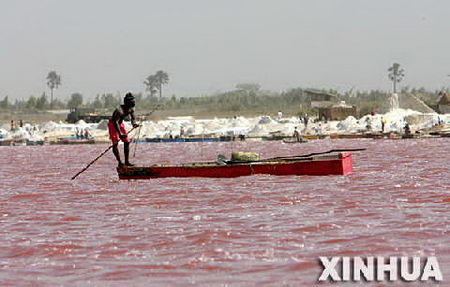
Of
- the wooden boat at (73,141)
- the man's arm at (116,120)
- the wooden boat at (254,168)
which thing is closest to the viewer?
the man's arm at (116,120)

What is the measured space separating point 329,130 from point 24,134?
114ft

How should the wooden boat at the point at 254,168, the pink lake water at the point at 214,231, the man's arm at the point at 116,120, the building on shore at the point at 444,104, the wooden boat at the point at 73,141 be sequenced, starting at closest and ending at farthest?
the pink lake water at the point at 214,231
the man's arm at the point at 116,120
the wooden boat at the point at 254,168
the wooden boat at the point at 73,141
the building on shore at the point at 444,104

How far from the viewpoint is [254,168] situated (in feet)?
78.0

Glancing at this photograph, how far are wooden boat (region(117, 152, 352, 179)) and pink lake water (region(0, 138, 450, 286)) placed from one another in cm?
127

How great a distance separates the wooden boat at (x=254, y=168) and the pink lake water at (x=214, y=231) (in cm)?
127

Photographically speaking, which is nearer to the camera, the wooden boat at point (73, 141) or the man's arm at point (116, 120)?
the man's arm at point (116, 120)

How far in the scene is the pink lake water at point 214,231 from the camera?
412 inches

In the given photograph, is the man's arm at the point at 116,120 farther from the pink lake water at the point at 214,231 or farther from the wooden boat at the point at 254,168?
the wooden boat at the point at 254,168

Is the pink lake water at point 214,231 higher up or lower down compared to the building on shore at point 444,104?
lower down

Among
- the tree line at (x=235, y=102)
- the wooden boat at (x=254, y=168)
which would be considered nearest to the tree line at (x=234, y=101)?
the tree line at (x=235, y=102)

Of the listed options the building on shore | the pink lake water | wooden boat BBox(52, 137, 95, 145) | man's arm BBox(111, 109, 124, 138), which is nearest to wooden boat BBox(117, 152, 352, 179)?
the pink lake water

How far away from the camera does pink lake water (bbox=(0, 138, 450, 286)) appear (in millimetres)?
10469

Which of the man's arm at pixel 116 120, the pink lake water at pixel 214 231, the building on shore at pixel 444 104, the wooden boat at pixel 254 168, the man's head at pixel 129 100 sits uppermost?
the building on shore at pixel 444 104

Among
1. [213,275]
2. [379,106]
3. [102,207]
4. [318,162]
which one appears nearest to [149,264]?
[213,275]
